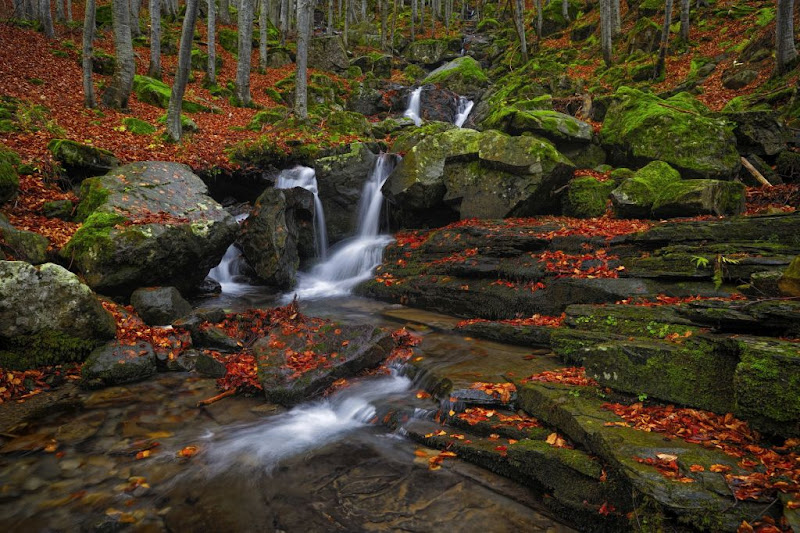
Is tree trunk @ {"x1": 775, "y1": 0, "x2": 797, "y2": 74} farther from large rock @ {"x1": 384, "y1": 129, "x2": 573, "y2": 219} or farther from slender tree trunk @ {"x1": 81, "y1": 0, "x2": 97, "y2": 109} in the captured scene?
slender tree trunk @ {"x1": 81, "y1": 0, "x2": 97, "y2": 109}

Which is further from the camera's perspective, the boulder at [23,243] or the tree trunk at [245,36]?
the tree trunk at [245,36]

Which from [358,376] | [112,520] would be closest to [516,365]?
[358,376]

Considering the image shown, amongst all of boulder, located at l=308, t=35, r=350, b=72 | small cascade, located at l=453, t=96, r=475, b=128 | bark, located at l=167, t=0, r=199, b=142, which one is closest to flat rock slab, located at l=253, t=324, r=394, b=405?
bark, located at l=167, t=0, r=199, b=142

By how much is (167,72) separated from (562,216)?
1865 centimetres

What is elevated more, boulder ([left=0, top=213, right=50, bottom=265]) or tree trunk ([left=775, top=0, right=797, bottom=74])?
tree trunk ([left=775, top=0, right=797, bottom=74])

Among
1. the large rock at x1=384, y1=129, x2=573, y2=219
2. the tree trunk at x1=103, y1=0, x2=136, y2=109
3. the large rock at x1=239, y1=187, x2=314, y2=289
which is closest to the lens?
the large rock at x1=384, y1=129, x2=573, y2=219

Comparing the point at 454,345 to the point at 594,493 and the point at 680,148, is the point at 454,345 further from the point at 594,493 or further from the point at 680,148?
the point at 680,148

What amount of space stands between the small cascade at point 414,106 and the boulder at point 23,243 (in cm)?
1736

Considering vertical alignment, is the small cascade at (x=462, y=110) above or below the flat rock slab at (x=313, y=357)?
above

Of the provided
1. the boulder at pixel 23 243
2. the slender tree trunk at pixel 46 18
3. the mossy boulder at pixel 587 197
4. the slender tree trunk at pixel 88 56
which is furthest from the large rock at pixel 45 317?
the slender tree trunk at pixel 46 18

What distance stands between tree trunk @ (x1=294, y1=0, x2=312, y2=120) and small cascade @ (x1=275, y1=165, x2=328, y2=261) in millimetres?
3699

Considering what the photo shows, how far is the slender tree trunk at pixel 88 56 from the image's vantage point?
493 inches

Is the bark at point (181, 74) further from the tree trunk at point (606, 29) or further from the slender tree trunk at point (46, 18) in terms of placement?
the tree trunk at point (606, 29)

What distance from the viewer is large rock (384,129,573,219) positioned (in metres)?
11.0
